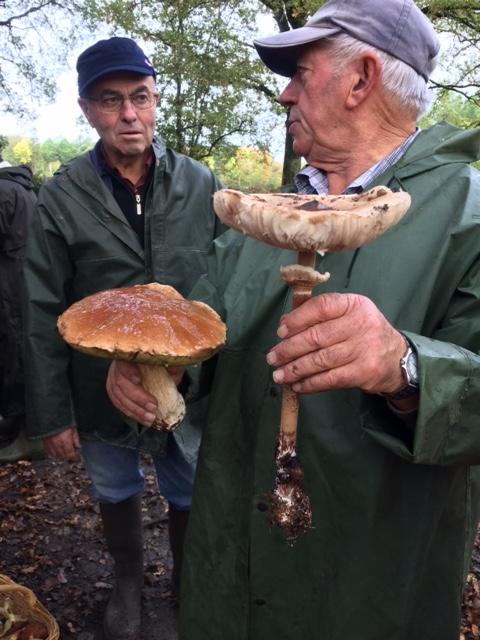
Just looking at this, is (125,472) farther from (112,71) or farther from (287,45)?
(287,45)

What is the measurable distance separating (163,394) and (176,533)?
189 cm

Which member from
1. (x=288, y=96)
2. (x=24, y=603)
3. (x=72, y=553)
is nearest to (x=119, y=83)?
(x=288, y=96)

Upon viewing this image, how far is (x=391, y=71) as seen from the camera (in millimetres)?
1729

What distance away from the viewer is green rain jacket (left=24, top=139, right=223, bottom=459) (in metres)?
2.88

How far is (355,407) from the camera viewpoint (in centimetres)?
171

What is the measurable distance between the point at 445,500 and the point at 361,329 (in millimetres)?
835

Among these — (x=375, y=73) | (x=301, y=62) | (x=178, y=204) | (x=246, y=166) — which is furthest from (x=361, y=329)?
(x=246, y=166)

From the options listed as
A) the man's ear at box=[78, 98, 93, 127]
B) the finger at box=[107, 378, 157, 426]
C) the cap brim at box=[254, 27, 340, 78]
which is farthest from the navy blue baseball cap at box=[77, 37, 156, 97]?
the finger at box=[107, 378, 157, 426]

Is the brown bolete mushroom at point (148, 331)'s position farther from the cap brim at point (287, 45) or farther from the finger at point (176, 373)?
the cap brim at point (287, 45)

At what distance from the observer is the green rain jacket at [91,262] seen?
114 inches

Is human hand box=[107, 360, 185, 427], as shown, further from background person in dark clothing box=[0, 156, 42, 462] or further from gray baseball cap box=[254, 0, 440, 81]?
background person in dark clothing box=[0, 156, 42, 462]

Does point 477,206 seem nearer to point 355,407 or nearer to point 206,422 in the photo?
point 355,407

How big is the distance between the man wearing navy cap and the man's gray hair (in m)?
1.51

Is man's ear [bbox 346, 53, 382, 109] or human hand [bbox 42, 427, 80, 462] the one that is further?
human hand [bbox 42, 427, 80, 462]
